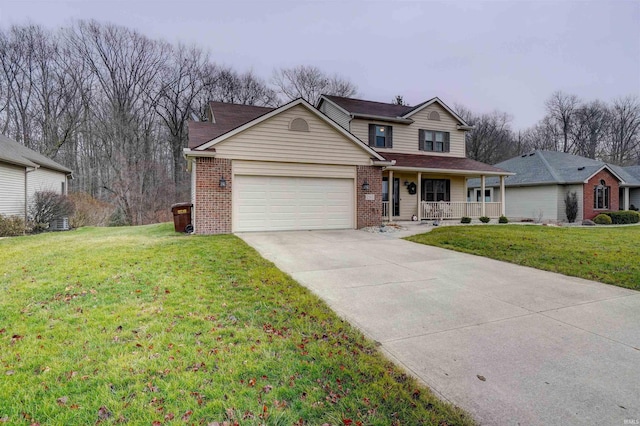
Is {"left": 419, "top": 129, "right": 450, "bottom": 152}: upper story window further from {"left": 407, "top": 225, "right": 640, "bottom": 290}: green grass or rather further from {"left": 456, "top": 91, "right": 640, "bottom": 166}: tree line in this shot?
{"left": 456, "top": 91, "right": 640, "bottom": 166}: tree line

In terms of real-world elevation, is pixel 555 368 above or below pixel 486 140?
below

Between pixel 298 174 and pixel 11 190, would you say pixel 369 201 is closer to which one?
pixel 298 174

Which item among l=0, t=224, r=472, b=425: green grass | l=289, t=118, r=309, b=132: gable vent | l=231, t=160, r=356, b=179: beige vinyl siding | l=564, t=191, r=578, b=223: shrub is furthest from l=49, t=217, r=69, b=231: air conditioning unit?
l=564, t=191, r=578, b=223: shrub

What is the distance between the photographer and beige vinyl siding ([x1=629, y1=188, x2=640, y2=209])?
23984 mm

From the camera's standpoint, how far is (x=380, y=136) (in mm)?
17234

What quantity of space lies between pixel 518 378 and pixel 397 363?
2.99 feet

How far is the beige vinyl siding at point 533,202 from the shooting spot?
19.8 meters

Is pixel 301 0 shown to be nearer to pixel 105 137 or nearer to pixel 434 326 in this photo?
pixel 434 326

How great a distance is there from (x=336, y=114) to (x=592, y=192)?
1597cm

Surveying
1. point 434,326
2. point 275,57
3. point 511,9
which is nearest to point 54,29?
point 275,57

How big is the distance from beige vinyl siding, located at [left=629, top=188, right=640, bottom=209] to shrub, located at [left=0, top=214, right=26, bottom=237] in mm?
36532

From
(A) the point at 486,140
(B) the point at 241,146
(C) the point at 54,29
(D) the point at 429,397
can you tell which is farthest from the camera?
(A) the point at 486,140

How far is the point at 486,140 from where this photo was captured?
3672 cm

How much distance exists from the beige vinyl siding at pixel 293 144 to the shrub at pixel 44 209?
34.7 ft
